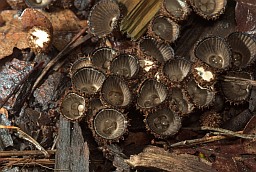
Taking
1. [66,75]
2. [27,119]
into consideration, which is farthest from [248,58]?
[27,119]

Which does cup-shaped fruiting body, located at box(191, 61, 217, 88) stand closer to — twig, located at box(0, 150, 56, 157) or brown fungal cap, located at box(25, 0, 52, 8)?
twig, located at box(0, 150, 56, 157)

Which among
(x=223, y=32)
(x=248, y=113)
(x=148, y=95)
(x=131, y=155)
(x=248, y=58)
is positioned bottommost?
(x=131, y=155)

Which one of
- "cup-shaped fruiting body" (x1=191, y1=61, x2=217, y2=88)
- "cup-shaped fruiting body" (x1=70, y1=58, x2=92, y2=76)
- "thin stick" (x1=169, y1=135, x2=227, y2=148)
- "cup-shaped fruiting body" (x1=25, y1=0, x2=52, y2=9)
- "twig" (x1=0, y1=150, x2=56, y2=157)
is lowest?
"thin stick" (x1=169, y1=135, x2=227, y2=148)

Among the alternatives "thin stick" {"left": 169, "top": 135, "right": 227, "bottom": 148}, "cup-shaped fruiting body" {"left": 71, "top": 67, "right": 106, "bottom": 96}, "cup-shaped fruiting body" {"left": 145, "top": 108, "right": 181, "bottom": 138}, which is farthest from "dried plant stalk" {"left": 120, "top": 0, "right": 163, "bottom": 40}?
"thin stick" {"left": 169, "top": 135, "right": 227, "bottom": 148}

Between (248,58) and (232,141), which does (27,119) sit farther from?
(248,58)

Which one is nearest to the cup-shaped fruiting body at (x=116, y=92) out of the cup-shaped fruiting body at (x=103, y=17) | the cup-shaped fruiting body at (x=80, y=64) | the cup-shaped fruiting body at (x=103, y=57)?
the cup-shaped fruiting body at (x=103, y=57)

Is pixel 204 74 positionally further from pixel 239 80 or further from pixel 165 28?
pixel 165 28
